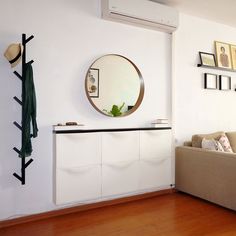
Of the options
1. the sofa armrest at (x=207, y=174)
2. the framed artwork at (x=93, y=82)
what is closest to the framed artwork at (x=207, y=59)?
the sofa armrest at (x=207, y=174)

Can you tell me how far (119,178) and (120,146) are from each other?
377 millimetres

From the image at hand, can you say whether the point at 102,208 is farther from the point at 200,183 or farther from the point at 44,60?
the point at 44,60

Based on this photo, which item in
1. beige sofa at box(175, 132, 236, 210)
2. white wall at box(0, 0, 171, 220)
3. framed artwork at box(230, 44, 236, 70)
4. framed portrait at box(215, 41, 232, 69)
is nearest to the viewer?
white wall at box(0, 0, 171, 220)

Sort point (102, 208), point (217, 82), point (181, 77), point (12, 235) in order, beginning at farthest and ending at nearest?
1. point (217, 82)
2. point (181, 77)
3. point (102, 208)
4. point (12, 235)

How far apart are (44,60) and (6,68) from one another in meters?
0.39

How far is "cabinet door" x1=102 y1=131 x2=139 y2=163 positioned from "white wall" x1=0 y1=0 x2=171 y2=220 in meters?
0.19

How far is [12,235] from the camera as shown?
2299 millimetres

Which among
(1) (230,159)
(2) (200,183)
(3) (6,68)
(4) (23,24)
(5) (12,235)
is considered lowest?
(5) (12,235)

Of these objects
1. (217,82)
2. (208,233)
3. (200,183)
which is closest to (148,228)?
(208,233)

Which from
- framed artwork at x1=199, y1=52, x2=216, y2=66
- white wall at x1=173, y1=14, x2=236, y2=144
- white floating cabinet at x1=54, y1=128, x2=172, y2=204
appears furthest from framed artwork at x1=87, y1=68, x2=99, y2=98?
framed artwork at x1=199, y1=52, x2=216, y2=66

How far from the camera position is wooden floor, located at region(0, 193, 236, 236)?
2.35 m

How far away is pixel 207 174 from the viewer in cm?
308

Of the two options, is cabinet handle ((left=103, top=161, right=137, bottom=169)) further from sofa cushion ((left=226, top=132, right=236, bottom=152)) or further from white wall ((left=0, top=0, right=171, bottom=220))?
sofa cushion ((left=226, top=132, right=236, bottom=152))

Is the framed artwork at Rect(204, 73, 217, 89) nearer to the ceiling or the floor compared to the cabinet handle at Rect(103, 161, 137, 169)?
nearer to the ceiling
